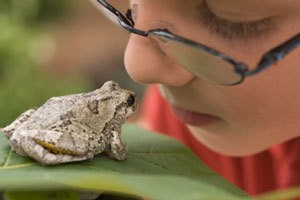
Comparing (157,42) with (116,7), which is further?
(116,7)

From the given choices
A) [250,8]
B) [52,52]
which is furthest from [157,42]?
[52,52]

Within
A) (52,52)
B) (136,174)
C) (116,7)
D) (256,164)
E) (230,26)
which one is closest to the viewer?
(136,174)

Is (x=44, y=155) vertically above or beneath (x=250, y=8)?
beneath

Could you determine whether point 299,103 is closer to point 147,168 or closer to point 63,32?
point 147,168

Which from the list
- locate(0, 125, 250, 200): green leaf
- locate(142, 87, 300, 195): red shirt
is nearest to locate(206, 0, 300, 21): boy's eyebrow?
locate(0, 125, 250, 200): green leaf

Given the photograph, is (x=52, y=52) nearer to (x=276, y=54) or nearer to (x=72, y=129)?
(x=72, y=129)

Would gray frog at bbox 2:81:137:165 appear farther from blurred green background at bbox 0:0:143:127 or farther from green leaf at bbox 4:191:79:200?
blurred green background at bbox 0:0:143:127

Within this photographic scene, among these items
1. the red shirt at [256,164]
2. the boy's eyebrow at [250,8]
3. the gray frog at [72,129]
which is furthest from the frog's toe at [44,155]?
the red shirt at [256,164]
